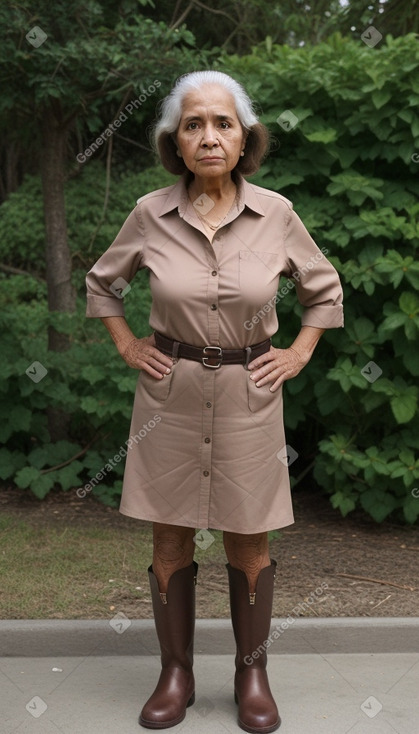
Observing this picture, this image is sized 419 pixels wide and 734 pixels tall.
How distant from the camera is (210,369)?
3.33 meters

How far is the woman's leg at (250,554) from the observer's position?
139 inches

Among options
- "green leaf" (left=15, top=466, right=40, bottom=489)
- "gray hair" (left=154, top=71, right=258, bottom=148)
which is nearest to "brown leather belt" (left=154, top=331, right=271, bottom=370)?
"gray hair" (left=154, top=71, right=258, bottom=148)

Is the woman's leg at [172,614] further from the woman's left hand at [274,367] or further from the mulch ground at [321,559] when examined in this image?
the mulch ground at [321,559]

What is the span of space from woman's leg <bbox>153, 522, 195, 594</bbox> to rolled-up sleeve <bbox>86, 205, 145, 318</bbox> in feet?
2.59

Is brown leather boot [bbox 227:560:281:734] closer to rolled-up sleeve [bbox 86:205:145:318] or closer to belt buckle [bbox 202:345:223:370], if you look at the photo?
belt buckle [bbox 202:345:223:370]

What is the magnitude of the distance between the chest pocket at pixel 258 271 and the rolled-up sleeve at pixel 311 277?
10 cm

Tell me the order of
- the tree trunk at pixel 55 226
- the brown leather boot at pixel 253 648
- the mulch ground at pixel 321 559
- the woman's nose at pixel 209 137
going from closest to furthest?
the woman's nose at pixel 209 137 → the brown leather boot at pixel 253 648 → the mulch ground at pixel 321 559 → the tree trunk at pixel 55 226

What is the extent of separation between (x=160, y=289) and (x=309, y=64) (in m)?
2.56

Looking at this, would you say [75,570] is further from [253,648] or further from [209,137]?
[209,137]

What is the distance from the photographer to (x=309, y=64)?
5.36 m

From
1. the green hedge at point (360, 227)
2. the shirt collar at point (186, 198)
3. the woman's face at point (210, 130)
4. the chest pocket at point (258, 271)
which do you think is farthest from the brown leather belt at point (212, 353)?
the green hedge at point (360, 227)

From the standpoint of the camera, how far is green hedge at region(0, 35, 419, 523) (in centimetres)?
525

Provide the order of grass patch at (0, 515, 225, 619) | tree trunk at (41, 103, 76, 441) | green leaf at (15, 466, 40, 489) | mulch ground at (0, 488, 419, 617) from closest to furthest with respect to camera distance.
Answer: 1. grass patch at (0, 515, 225, 619)
2. mulch ground at (0, 488, 419, 617)
3. green leaf at (15, 466, 40, 489)
4. tree trunk at (41, 103, 76, 441)

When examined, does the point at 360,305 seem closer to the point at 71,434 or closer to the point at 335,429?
the point at 335,429
